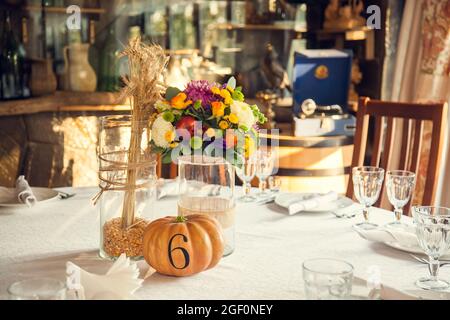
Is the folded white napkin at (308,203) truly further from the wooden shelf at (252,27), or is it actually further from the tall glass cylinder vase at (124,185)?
the wooden shelf at (252,27)

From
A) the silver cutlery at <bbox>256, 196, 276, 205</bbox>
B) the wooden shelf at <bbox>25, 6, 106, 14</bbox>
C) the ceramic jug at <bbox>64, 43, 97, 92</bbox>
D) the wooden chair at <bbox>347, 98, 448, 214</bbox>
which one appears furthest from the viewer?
the ceramic jug at <bbox>64, 43, 97, 92</bbox>

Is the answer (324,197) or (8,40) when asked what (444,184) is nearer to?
(324,197)

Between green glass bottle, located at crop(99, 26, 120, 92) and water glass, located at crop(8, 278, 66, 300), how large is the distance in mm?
2823

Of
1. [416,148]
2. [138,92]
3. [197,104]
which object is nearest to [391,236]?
[197,104]

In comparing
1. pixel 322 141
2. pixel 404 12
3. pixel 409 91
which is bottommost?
pixel 322 141

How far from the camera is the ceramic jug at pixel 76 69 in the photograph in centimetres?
362

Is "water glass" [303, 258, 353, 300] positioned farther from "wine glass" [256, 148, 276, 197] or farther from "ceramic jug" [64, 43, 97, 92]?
"ceramic jug" [64, 43, 97, 92]

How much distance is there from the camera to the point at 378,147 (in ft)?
7.20

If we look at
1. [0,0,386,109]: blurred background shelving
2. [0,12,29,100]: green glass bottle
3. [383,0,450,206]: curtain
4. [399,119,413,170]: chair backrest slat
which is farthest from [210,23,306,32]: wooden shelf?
[399,119,413,170]: chair backrest slat

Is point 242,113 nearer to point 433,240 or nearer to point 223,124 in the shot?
point 223,124

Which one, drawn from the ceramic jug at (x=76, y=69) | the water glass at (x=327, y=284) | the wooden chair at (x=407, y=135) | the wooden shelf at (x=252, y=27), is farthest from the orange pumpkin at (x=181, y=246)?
the wooden shelf at (x=252, y=27)

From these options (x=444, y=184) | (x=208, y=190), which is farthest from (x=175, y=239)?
(x=444, y=184)

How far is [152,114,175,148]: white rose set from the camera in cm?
128
